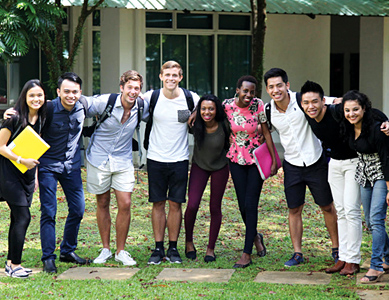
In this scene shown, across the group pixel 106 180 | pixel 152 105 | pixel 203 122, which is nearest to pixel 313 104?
pixel 203 122

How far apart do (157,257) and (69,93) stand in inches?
77.3

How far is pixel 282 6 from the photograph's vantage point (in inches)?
573

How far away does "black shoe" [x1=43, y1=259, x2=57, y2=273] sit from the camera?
661 centimetres

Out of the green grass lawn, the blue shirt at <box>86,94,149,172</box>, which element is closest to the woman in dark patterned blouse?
the green grass lawn

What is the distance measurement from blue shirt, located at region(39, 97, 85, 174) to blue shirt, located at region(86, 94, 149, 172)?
0.23 metres

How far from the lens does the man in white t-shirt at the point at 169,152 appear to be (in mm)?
6961

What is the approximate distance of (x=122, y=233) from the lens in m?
7.05

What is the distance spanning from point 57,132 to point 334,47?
1712 centimetres

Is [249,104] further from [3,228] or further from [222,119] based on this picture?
[3,228]

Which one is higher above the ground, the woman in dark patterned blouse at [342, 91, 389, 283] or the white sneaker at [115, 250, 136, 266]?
the woman in dark patterned blouse at [342, 91, 389, 283]

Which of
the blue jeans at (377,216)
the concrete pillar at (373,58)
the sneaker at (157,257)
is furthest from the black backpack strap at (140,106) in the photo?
the concrete pillar at (373,58)

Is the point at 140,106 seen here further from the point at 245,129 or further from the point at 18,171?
the point at 18,171

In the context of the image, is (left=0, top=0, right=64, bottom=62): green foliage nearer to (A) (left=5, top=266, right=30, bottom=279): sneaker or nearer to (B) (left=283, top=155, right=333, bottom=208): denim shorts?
(A) (left=5, top=266, right=30, bottom=279): sneaker

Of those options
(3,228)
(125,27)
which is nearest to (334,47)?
(125,27)
